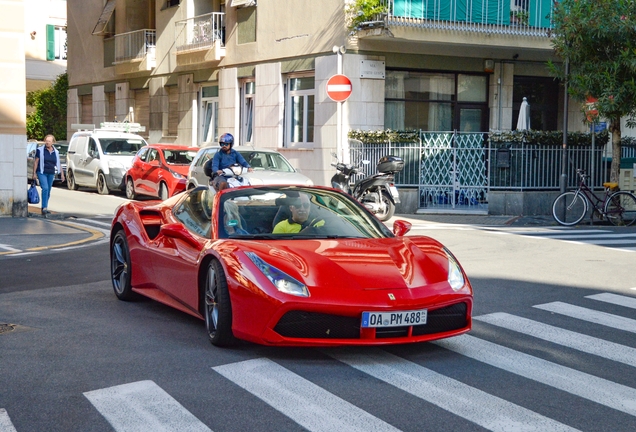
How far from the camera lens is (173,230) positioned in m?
7.77

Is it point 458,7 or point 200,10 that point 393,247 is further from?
point 200,10

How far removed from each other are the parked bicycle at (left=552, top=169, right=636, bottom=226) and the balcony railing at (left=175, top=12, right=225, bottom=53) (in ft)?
46.3

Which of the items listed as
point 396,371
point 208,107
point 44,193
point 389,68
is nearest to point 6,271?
point 396,371

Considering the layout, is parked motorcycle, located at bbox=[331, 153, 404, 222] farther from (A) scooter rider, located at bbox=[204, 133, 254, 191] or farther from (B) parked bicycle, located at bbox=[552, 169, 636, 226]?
(B) parked bicycle, located at bbox=[552, 169, 636, 226]

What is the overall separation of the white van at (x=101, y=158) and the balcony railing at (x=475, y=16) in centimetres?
883

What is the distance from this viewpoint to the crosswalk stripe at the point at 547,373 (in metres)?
5.73

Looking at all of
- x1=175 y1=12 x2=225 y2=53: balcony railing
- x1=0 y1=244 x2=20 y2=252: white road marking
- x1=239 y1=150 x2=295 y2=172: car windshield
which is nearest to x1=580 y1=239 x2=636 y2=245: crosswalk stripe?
x1=239 y1=150 x2=295 y2=172: car windshield

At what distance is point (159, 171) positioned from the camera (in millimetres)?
23625

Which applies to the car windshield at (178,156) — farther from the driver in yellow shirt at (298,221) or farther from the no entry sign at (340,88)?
the driver in yellow shirt at (298,221)

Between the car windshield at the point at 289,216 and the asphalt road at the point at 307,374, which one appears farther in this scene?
the car windshield at the point at 289,216

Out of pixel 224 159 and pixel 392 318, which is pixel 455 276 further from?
pixel 224 159

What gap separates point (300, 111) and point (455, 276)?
19970mm

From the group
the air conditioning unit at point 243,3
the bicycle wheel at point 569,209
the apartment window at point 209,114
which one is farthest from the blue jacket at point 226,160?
the apartment window at point 209,114

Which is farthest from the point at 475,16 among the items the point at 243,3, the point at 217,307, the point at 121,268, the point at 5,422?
the point at 5,422
